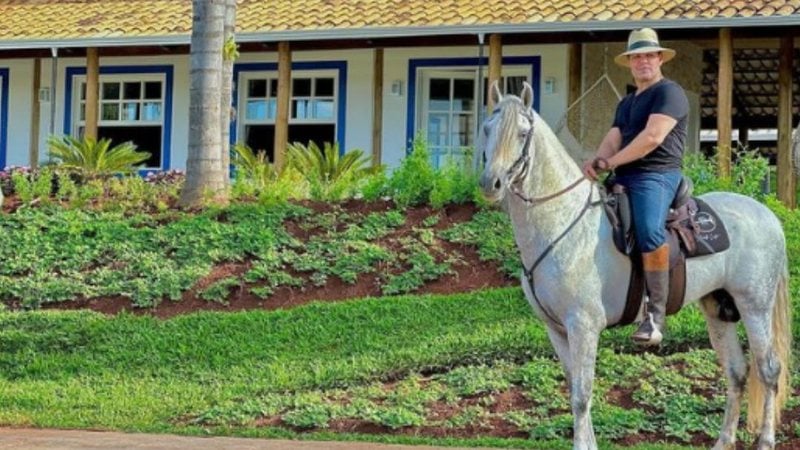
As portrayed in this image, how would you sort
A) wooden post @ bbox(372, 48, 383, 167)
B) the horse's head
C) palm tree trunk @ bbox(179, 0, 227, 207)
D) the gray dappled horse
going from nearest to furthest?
the horse's head → the gray dappled horse → palm tree trunk @ bbox(179, 0, 227, 207) → wooden post @ bbox(372, 48, 383, 167)

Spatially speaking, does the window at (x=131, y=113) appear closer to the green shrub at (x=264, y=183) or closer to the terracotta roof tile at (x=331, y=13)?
the terracotta roof tile at (x=331, y=13)

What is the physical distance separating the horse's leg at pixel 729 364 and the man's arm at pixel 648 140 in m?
1.35

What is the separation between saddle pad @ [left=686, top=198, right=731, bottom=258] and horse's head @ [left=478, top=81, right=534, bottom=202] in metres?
1.34

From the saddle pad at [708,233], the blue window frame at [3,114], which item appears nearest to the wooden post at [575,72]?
the blue window frame at [3,114]

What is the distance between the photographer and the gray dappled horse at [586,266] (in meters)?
7.46

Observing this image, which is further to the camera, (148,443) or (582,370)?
(148,443)

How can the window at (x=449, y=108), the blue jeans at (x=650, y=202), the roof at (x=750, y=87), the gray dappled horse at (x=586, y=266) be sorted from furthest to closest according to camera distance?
the roof at (x=750, y=87) < the window at (x=449, y=108) < the blue jeans at (x=650, y=202) < the gray dappled horse at (x=586, y=266)

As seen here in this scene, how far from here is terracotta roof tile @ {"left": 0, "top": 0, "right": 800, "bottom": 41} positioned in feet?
65.3

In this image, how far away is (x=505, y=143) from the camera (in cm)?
729

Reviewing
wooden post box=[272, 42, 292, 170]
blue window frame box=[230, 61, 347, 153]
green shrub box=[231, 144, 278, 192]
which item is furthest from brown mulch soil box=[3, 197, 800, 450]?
blue window frame box=[230, 61, 347, 153]

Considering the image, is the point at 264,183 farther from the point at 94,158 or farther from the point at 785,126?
the point at 785,126

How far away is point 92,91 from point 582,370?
1678 cm

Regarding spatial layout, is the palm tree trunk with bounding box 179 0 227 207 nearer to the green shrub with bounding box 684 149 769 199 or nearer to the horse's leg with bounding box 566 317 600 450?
the green shrub with bounding box 684 149 769 199

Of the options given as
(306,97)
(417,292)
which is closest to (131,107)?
(306,97)
